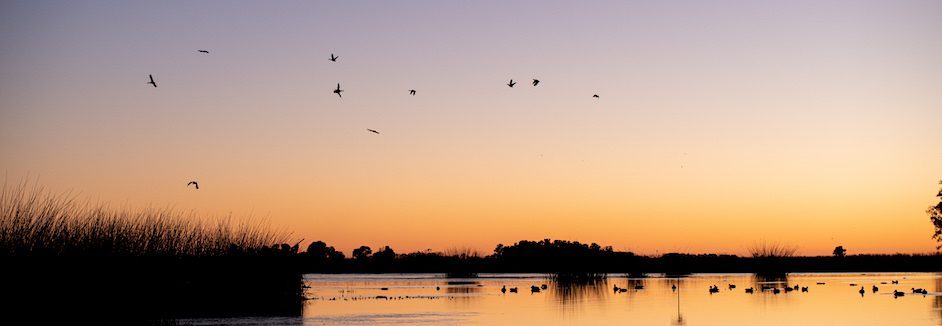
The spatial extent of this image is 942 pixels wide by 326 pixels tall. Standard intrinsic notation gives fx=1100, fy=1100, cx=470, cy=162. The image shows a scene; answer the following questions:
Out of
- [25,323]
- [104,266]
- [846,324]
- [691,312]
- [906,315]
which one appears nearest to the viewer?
[25,323]

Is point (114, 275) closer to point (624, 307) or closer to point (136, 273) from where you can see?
point (136, 273)

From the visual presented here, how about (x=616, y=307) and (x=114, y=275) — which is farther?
(x=616, y=307)

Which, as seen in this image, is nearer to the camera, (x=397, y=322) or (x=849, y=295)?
(x=397, y=322)

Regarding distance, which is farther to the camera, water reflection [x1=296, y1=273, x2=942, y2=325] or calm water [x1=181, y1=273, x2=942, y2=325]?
water reflection [x1=296, y1=273, x2=942, y2=325]

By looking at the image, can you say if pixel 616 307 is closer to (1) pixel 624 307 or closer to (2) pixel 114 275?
(1) pixel 624 307

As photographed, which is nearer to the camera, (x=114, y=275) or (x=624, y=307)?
(x=114, y=275)

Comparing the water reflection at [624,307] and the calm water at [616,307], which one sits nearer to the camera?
the calm water at [616,307]

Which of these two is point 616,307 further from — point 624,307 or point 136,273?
point 136,273

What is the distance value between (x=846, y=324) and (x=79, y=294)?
21.2 meters

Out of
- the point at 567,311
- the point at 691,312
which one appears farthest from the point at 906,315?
the point at 567,311

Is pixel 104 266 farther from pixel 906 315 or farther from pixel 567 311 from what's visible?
pixel 906 315

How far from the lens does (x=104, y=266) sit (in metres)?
25.3

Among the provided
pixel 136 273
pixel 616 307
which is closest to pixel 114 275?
pixel 136 273

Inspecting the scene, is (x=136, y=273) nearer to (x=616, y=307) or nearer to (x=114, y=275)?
(x=114, y=275)
